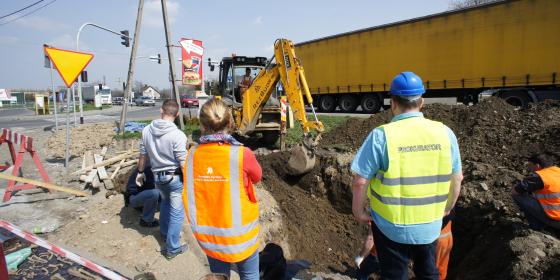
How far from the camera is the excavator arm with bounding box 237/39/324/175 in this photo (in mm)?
7070

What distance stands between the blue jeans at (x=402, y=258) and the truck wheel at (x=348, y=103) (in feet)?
55.2

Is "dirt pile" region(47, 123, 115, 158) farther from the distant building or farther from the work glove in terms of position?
the distant building

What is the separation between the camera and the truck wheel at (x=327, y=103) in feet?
64.9

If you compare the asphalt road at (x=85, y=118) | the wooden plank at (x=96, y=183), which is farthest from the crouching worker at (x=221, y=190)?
the asphalt road at (x=85, y=118)

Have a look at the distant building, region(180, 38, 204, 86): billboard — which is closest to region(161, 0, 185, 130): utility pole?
region(180, 38, 204, 86): billboard

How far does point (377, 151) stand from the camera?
2170 mm

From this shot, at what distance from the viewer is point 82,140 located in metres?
10.2

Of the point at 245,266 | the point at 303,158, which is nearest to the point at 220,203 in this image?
the point at 245,266

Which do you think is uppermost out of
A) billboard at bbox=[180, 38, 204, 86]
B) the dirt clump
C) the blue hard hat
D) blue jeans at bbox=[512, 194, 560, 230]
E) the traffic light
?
the traffic light

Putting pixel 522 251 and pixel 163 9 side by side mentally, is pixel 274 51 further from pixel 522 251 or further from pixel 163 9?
pixel 522 251

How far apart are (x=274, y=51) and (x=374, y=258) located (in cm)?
579

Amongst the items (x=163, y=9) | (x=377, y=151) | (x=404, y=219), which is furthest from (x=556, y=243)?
(x=163, y=9)

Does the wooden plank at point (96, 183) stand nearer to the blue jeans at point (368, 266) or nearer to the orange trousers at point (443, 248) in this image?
the blue jeans at point (368, 266)

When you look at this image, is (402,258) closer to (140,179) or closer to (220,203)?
(220,203)
